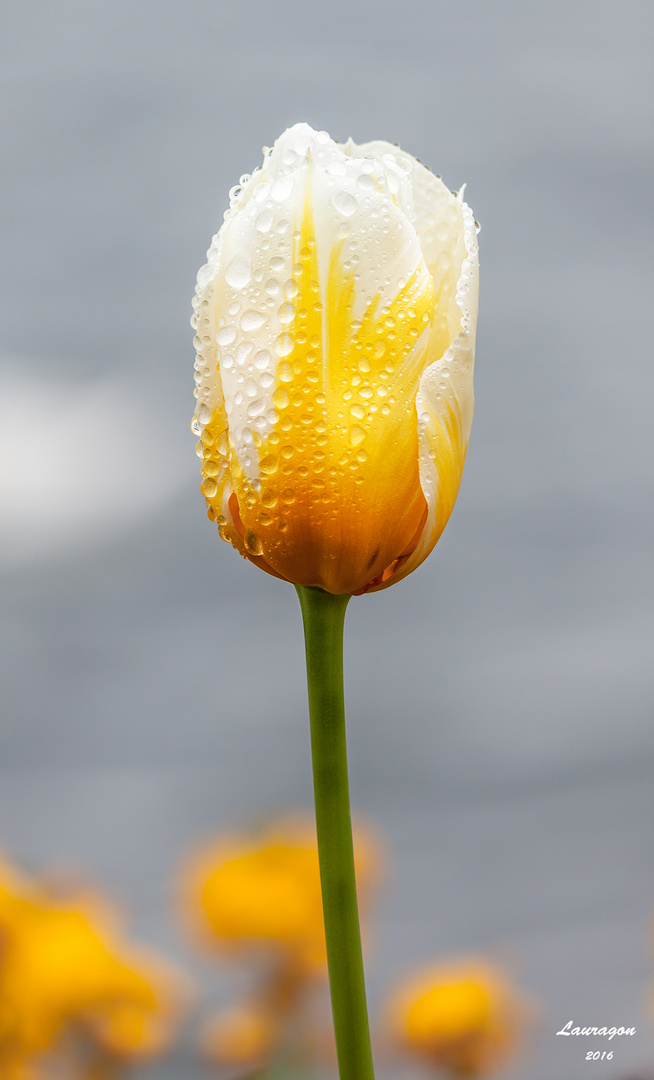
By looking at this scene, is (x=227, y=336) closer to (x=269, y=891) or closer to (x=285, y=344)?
(x=285, y=344)

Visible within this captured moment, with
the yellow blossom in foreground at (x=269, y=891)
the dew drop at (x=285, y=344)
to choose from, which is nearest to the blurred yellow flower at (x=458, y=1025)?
the yellow blossom in foreground at (x=269, y=891)

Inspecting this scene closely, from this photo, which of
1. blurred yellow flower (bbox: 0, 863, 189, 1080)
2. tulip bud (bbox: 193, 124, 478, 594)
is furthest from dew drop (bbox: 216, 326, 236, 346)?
blurred yellow flower (bbox: 0, 863, 189, 1080)

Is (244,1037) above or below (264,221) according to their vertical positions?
below

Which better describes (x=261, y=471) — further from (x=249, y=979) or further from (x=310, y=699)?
(x=249, y=979)

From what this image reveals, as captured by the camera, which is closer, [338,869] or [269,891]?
[338,869]

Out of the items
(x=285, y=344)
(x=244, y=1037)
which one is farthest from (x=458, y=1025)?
(x=285, y=344)

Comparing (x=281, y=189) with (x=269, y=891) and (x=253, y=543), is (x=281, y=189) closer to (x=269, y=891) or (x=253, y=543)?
(x=253, y=543)

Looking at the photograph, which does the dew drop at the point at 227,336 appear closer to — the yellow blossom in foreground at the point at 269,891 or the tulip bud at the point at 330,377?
the tulip bud at the point at 330,377

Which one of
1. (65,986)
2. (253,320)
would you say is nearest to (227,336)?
(253,320)
